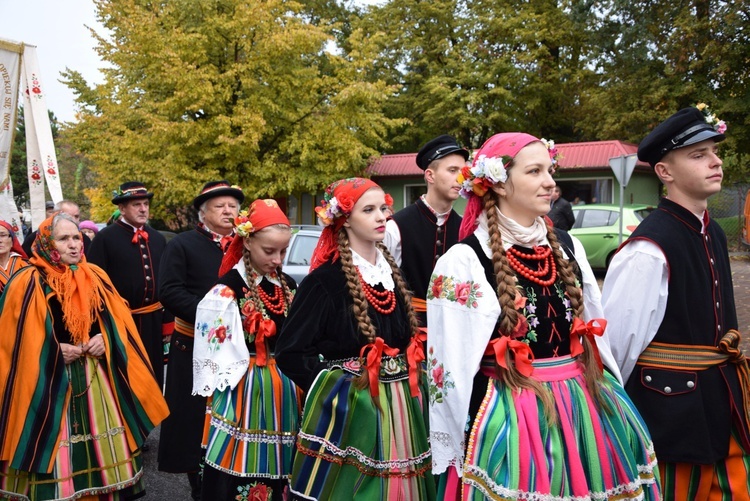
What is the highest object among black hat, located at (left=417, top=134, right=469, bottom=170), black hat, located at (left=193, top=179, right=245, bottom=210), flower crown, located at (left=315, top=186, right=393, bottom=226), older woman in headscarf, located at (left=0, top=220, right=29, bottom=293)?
black hat, located at (left=417, top=134, right=469, bottom=170)

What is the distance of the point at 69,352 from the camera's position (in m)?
3.88

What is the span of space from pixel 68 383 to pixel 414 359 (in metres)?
2.06

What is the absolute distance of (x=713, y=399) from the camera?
2.89 meters

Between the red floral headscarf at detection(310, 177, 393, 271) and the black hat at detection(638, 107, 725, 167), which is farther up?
the black hat at detection(638, 107, 725, 167)

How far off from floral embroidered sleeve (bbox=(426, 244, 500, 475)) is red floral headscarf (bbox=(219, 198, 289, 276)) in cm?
150

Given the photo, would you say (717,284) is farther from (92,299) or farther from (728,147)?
(728,147)

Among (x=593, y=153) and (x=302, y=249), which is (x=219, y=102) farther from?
(x=593, y=153)

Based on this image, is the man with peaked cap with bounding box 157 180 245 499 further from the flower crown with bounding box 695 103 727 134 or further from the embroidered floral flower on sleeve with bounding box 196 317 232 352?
the flower crown with bounding box 695 103 727 134

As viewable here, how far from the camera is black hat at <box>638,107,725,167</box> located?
3.01 metres

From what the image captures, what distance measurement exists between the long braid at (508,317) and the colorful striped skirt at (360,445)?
0.70 metres

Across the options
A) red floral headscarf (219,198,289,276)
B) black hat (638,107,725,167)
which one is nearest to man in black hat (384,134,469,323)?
red floral headscarf (219,198,289,276)

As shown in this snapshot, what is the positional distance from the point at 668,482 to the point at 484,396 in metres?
1.10

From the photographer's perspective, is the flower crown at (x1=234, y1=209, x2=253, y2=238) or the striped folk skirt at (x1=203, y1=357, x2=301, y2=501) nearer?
the striped folk skirt at (x1=203, y1=357, x2=301, y2=501)

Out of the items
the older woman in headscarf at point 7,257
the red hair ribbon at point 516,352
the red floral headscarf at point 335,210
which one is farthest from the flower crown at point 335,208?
the older woman in headscarf at point 7,257
